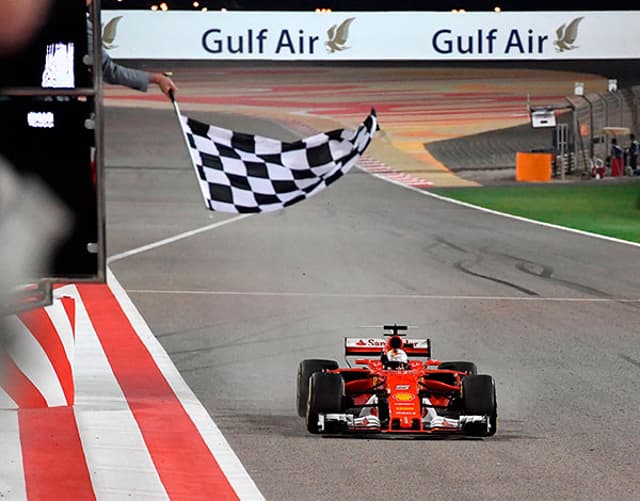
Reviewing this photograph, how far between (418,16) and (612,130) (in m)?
4.67

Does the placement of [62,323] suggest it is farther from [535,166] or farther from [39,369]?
[535,166]

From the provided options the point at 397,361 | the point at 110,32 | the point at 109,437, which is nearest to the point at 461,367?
the point at 397,361

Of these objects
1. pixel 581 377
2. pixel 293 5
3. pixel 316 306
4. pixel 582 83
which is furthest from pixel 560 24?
pixel 581 377

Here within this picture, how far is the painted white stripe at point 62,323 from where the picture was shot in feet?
24.8

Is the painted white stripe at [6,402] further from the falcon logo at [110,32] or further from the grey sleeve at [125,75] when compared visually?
the falcon logo at [110,32]

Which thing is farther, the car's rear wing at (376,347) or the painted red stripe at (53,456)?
the car's rear wing at (376,347)

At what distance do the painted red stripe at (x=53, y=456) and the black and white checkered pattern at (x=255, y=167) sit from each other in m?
1.34

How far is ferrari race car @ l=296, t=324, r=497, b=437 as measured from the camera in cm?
670

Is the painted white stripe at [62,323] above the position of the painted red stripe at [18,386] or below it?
above

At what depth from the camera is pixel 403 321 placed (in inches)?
439

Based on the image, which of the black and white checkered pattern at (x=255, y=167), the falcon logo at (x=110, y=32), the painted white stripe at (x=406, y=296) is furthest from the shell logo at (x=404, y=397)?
the falcon logo at (x=110, y=32)

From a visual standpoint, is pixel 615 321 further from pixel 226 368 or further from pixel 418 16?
pixel 418 16

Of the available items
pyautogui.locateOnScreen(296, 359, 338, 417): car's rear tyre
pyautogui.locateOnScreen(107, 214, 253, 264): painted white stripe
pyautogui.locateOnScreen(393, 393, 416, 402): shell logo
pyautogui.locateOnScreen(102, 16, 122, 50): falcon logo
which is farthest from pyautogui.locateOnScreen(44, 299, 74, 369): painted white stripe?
pyautogui.locateOnScreen(102, 16, 122, 50): falcon logo

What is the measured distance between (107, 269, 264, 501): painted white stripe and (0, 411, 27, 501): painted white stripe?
33.1 inches
